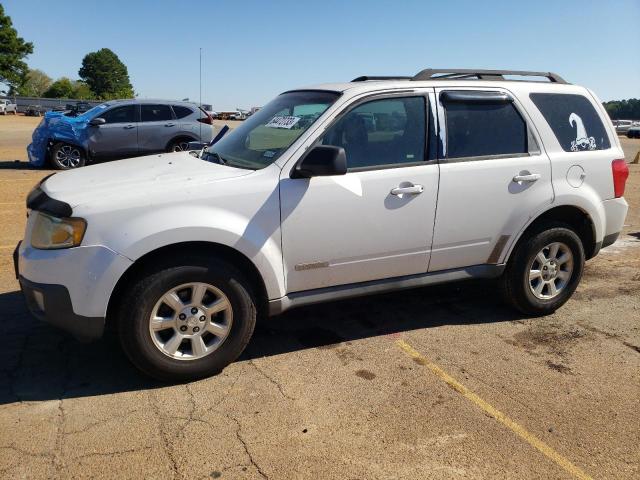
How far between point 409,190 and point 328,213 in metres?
0.64

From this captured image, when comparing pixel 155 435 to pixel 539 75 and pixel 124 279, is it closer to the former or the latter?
→ pixel 124 279

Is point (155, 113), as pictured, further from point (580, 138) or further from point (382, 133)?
point (580, 138)

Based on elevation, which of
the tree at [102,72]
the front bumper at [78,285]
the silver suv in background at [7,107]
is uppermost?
the tree at [102,72]

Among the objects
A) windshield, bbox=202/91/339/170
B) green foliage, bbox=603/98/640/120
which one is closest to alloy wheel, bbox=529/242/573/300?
windshield, bbox=202/91/339/170

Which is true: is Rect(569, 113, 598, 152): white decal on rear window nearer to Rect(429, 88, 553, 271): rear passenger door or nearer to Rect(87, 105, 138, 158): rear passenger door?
Rect(429, 88, 553, 271): rear passenger door

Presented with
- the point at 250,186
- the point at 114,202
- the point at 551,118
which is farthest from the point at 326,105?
the point at 551,118

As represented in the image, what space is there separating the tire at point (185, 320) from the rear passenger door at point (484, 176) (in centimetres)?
156

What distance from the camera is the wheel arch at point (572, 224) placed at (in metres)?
4.54

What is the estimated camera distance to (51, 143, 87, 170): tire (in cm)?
1293

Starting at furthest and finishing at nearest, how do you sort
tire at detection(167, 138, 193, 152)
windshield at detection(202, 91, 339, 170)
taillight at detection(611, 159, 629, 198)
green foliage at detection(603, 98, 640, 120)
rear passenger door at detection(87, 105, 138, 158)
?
green foliage at detection(603, 98, 640, 120) → tire at detection(167, 138, 193, 152) → rear passenger door at detection(87, 105, 138, 158) → taillight at detection(611, 159, 629, 198) → windshield at detection(202, 91, 339, 170)

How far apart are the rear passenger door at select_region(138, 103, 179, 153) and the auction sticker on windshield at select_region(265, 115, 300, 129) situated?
33.0 ft

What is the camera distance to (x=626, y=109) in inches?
4284

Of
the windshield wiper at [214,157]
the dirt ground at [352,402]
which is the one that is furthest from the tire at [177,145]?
the windshield wiper at [214,157]

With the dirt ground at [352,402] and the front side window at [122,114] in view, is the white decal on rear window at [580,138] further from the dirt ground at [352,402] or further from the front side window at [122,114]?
the front side window at [122,114]
